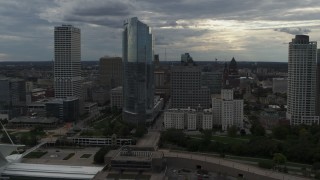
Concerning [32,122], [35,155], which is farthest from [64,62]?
[35,155]

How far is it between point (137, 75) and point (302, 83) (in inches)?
964

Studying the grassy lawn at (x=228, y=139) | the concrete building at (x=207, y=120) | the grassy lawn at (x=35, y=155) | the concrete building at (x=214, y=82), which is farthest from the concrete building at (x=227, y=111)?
the concrete building at (x=214, y=82)

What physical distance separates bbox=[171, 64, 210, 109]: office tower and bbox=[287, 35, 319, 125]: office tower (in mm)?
15163

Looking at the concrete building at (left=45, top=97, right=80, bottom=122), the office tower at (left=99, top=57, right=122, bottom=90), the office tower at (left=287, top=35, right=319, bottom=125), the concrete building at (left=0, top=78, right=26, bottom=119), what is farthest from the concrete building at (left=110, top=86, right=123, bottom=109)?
the office tower at (left=287, top=35, right=319, bottom=125)

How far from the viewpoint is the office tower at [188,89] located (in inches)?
2726

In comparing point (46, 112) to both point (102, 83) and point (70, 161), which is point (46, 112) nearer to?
point (70, 161)

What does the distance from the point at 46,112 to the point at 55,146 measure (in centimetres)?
1832

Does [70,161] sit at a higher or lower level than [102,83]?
lower

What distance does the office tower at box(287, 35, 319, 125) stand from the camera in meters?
59.3

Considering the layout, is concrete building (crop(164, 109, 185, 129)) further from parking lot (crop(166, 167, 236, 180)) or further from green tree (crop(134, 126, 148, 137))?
parking lot (crop(166, 167, 236, 180))

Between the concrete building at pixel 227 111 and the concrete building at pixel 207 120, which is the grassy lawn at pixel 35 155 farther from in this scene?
the concrete building at pixel 227 111

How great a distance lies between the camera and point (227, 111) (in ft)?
194

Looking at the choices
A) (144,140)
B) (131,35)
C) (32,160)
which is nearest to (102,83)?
(131,35)

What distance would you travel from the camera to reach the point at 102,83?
9819 cm
